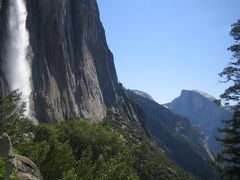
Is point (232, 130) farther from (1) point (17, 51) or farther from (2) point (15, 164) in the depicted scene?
(1) point (17, 51)

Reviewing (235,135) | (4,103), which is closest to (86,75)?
(4,103)

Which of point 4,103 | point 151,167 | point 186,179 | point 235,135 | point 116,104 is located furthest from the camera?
point 116,104

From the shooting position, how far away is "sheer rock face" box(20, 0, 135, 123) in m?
117

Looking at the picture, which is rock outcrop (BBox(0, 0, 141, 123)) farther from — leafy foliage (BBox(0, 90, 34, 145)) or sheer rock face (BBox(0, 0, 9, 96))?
leafy foliage (BBox(0, 90, 34, 145))

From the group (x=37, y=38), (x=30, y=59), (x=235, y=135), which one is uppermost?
(x=37, y=38)

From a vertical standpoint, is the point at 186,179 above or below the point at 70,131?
below

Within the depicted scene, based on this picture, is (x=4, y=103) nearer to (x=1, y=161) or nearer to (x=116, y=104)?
(x=1, y=161)

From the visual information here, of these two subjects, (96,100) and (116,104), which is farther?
(116,104)

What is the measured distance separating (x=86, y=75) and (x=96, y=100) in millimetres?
10444

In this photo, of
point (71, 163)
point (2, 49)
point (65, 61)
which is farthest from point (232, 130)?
point (65, 61)

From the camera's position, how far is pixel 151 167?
126 metres

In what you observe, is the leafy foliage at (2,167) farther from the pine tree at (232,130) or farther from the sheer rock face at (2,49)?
the sheer rock face at (2,49)

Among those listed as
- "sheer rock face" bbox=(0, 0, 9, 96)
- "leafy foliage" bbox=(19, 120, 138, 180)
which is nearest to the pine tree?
"leafy foliage" bbox=(19, 120, 138, 180)

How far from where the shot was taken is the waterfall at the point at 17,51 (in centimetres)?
10800
